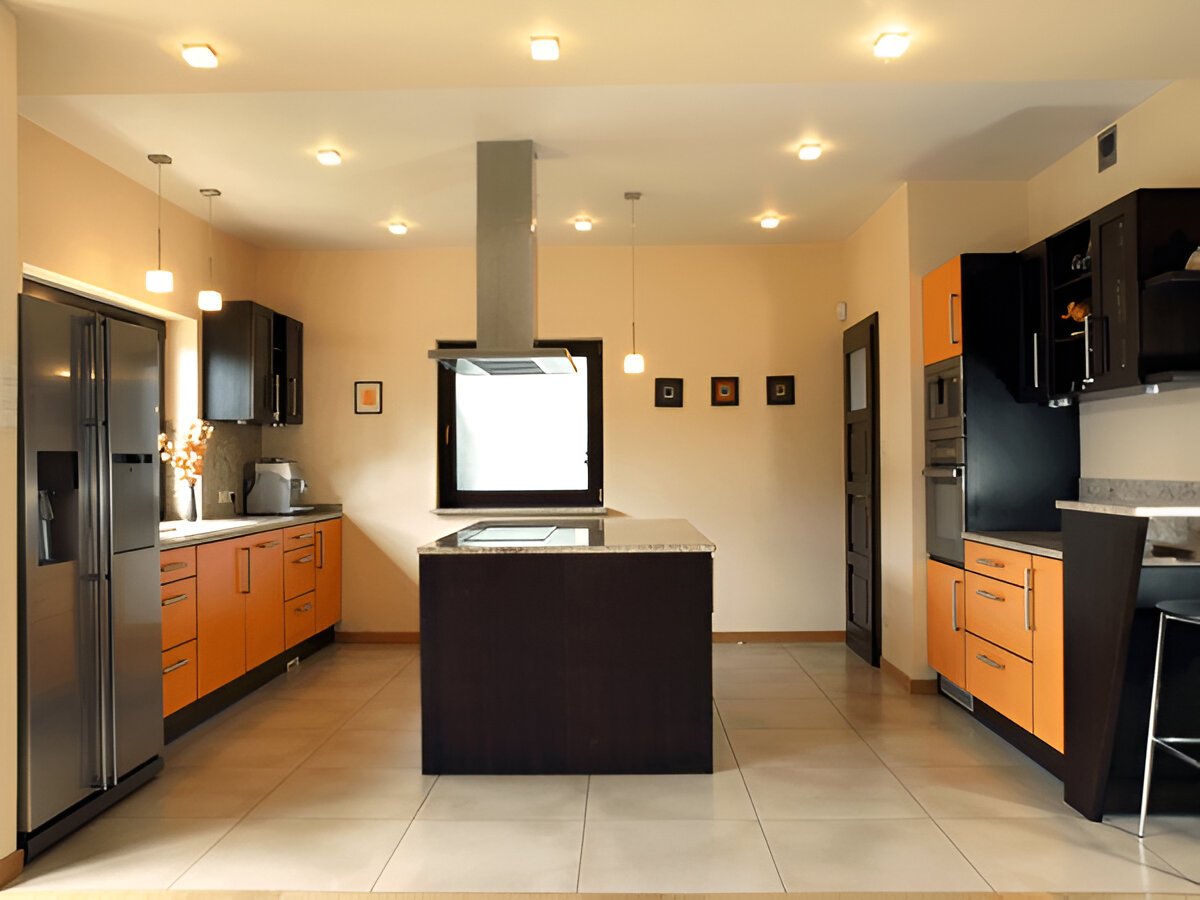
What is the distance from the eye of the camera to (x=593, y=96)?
3660 millimetres

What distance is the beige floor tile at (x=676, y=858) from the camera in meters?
2.62

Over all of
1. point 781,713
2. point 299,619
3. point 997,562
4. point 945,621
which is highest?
point 997,562

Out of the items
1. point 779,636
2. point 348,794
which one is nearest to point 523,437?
point 779,636

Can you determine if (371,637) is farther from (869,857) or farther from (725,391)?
(869,857)

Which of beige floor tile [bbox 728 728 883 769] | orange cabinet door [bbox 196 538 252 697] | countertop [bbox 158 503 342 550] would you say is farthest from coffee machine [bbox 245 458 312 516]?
beige floor tile [bbox 728 728 883 769]

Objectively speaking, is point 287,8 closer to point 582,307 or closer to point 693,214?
point 693,214

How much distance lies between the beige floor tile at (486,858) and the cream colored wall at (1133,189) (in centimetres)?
273

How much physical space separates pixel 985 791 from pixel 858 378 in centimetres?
309

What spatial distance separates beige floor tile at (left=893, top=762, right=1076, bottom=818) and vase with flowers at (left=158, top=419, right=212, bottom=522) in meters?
3.93

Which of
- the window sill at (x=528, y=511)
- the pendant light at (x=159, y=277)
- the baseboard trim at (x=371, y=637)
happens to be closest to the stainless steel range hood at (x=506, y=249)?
the pendant light at (x=159, y=277)

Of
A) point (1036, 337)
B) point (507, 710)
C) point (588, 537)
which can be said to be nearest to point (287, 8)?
point (588, 537)

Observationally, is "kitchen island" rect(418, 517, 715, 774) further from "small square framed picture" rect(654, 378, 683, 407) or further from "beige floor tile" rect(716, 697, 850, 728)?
"small square framed picture" rect(654, 378, 683, 407)

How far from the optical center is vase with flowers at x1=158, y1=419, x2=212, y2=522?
5.02 metres

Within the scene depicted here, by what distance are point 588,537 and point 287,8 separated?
2.29 meters
